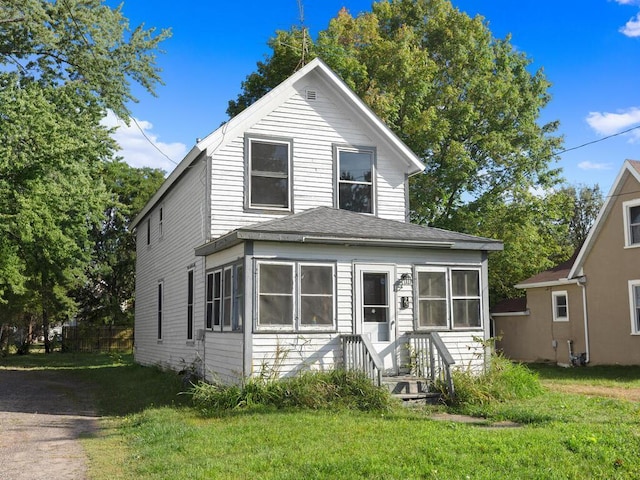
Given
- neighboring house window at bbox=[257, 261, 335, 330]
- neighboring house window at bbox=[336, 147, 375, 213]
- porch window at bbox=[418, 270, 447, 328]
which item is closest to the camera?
neighboring house window at bbox=[257, 261, 335, 330]

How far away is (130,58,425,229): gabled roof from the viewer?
14.6 m

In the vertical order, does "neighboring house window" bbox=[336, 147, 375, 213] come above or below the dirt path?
above

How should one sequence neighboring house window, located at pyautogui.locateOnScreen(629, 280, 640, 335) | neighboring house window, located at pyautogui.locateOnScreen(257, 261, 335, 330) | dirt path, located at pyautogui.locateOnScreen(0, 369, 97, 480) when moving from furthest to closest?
neighboring house window, located at pyautogui.locateOnScreen(629, 280, 640, 335) < neighboring house window, located at pyautogui.locateOnScreen(257, 261, 335, 330) < dirt path, located at pyautogui.locateOnScreen(0, 369, 97, 480)

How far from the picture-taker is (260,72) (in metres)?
26.9

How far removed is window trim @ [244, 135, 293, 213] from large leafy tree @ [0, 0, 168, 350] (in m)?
→ 5.44

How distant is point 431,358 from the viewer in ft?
41.8

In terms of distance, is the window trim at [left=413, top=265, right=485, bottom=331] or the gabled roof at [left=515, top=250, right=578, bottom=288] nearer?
the window trim at [left=413, top=265, right=485, bottom=331]

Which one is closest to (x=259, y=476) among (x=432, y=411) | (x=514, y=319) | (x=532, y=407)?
(x=432, y=411)

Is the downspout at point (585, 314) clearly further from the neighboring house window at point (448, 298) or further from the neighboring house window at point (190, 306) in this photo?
the neighboring house window at point (190, 306)

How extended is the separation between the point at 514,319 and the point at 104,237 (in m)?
23.9

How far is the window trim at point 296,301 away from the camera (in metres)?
12.2

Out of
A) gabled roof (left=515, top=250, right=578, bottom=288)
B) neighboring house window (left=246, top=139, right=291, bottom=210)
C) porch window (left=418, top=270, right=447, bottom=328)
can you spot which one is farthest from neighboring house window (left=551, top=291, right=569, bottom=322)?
neighboring house window (left=246, top=139, right=291, bottom=210)

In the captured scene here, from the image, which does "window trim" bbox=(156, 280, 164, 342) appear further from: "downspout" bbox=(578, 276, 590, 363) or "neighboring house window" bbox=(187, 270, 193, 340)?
"downspout" bbox=(578, 276, 590, 363)

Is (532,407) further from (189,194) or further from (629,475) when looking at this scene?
(189,194)
